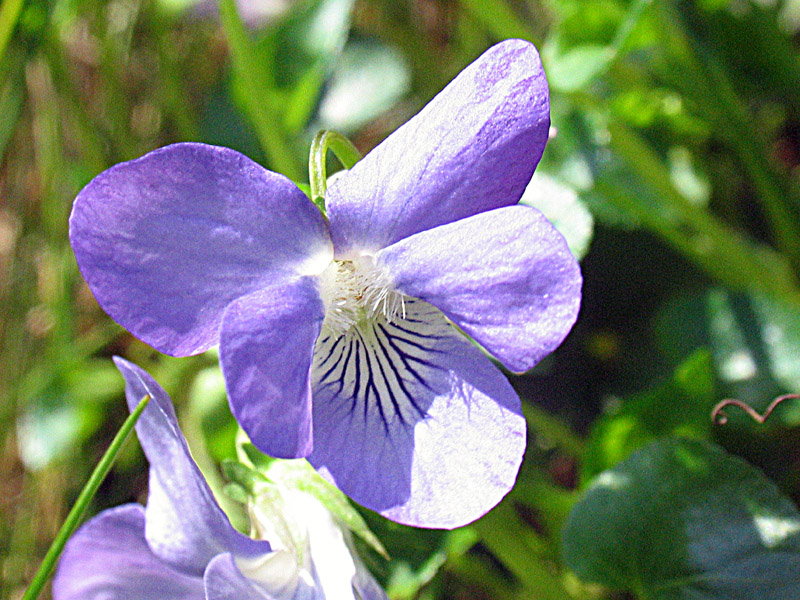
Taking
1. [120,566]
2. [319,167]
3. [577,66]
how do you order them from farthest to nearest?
[577,66]
[120,566]
[319,167]

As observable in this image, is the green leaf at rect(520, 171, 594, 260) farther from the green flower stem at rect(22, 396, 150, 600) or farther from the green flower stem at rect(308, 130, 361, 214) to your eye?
the green flower stem at rect(22, 396, 150, 600)

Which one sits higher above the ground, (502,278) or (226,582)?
(502,278)

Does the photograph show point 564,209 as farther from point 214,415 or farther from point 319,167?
point 214,415

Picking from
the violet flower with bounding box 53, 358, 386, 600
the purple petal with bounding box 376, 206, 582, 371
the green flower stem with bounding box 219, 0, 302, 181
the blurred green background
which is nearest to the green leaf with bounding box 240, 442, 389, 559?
the violet flower with bounding box 53, 358, 386, 600

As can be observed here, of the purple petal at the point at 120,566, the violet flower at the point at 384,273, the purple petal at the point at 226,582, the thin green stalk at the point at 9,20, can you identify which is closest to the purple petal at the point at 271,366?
the violet flower at the point at 384,273

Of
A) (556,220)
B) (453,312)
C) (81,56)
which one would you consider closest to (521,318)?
(453,312)

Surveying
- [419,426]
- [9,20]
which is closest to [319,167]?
[419,426]
